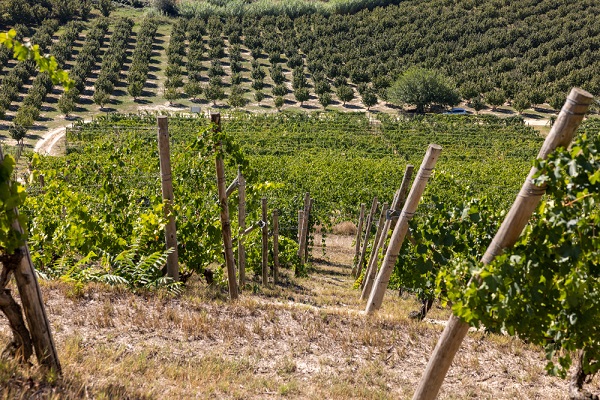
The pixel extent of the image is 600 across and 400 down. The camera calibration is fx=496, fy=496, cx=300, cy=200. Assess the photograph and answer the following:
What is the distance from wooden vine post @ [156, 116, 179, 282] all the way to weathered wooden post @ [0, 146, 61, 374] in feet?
8.96

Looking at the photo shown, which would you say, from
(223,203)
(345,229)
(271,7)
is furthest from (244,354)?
(271,7)

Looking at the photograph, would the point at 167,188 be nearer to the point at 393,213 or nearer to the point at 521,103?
the point at 393,213

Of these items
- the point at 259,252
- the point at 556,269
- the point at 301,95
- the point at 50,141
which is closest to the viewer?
the point at 556,269

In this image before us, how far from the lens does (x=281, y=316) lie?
622cm

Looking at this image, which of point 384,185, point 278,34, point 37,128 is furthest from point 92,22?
point 384,185

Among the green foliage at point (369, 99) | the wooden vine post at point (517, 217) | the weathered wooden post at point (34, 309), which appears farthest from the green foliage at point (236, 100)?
the wooden vine post at point (517, 217)

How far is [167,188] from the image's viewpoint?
6598 millimetres

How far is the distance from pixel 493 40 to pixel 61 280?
248 feet

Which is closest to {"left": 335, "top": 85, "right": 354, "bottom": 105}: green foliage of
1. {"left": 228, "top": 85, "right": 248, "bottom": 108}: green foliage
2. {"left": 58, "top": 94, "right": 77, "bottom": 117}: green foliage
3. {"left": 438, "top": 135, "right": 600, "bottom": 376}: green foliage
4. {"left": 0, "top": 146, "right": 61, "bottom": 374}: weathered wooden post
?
{"left": 228, "top": 85, "right": 248, "bottom": 108}: green foliage

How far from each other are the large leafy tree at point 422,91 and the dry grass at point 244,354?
50.6 meters

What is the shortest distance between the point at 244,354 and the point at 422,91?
52.4m

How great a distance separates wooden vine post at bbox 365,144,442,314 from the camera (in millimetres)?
5094

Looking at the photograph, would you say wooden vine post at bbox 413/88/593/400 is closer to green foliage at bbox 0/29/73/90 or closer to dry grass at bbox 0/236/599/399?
dry grass at bbox 0/236/599/399

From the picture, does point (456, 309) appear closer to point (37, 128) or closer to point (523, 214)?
point (523, 214)
